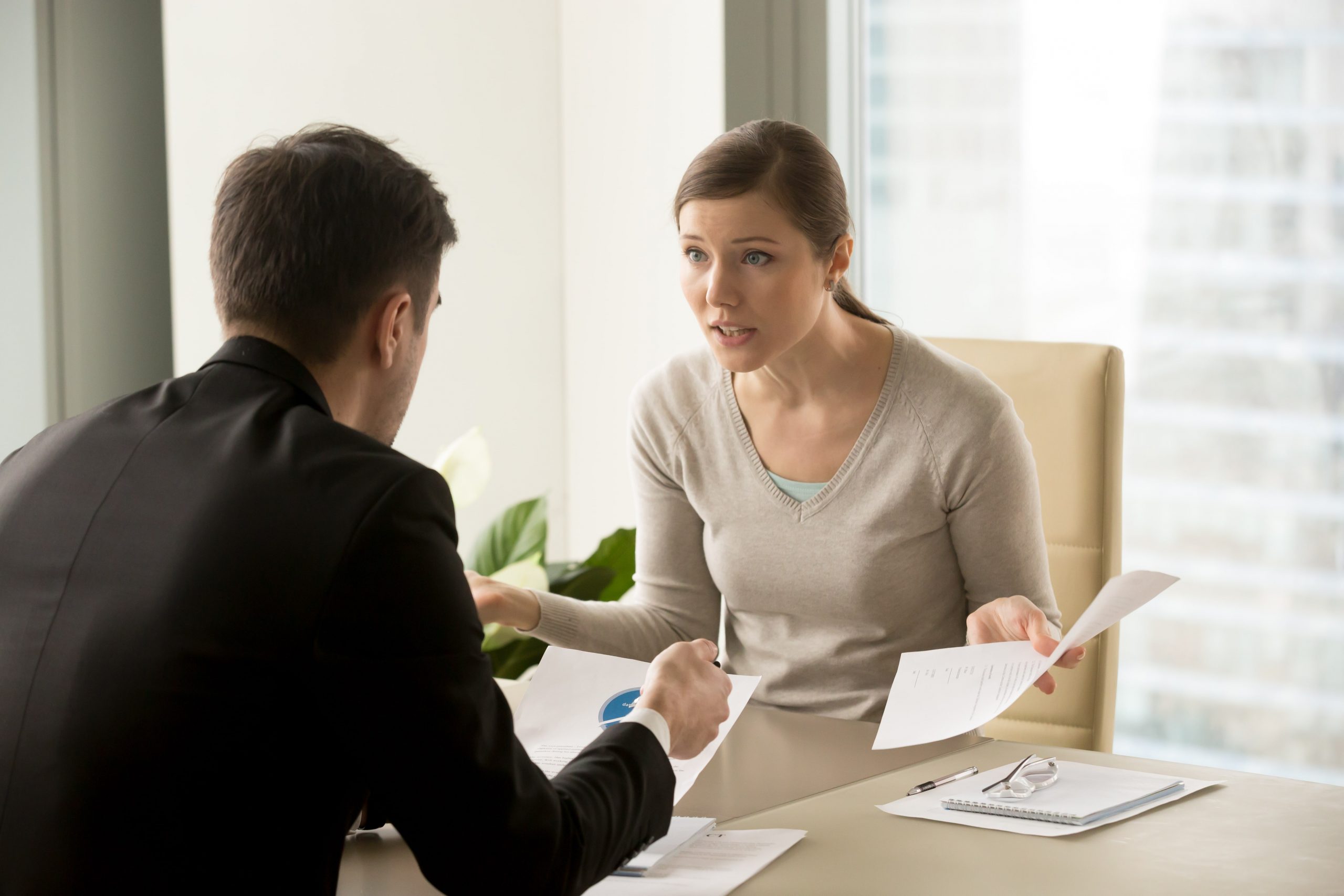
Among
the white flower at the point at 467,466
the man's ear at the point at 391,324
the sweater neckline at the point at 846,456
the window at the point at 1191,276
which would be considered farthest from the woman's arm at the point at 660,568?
the window at the point at 1191,276

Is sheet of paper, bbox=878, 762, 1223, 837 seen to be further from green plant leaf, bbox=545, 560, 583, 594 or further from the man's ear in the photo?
green plant leaf, bbox=545, 560, 583, 594

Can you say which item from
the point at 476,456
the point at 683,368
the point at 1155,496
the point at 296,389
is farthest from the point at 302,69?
the point at 296,389

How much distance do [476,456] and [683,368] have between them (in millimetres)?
460

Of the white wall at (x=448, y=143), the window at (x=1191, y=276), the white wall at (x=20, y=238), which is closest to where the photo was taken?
the window at (x=1191, y=276)

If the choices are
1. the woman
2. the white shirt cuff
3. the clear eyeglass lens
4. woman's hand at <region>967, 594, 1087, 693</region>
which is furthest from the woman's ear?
the white shirt cuff

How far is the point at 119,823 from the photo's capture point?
808 millimetres

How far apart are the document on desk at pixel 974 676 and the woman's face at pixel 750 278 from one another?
55 cm

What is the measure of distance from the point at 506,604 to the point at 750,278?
51 cm

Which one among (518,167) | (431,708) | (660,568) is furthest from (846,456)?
(518,167)

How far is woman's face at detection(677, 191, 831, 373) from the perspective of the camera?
167 centimetres

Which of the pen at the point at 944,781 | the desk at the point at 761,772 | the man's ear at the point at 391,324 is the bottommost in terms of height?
the desk at the point at 761,772

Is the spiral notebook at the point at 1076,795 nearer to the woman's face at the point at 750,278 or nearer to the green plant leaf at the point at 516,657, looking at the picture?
the woman's face at the point at 750,278

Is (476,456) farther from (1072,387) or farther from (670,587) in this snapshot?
(1072,387)

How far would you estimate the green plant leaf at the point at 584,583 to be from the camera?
244 cm
